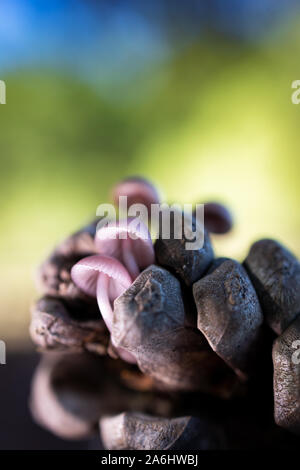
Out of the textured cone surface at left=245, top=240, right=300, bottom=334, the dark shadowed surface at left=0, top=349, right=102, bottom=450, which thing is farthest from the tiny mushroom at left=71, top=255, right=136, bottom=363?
the dark shadowed surface at left=0, top=349, right=102, bottom=450

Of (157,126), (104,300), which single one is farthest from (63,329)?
(157,126)

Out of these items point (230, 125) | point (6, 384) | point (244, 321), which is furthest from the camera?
point (230, 125)

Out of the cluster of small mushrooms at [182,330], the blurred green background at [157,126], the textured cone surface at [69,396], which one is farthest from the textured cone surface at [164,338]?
the blurred green background at [157,126]

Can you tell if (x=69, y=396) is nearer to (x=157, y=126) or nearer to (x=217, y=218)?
(x=217, y=218)

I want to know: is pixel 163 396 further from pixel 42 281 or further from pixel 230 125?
pixel 230 125

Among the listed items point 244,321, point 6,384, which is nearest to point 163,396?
point 244,321

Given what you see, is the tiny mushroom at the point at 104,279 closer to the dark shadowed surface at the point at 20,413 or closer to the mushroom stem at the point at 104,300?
the mushroom stem at the point at 104,300

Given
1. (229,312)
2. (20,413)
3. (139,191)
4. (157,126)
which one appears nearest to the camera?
(229,312)
